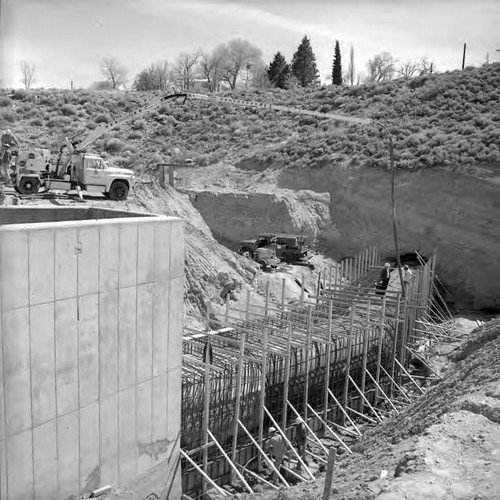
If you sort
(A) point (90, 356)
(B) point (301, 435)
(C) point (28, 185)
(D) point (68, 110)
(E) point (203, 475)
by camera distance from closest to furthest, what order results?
(A) point (90, 356) → (E) point (203, 475) → (B) point (301, 435) → (C) point (28, 185) → (D) point (68, 110)

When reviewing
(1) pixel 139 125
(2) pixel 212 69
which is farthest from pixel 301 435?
(2) pixel 212 69

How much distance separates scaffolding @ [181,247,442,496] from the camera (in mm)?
12211

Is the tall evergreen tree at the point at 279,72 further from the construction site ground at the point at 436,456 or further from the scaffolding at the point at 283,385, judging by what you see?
the construction site ground at the point at 436,456

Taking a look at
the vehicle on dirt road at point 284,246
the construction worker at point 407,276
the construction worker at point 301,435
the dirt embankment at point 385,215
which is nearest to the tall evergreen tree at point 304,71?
the dirt embankment at point 385,215

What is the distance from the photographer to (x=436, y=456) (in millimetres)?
7785

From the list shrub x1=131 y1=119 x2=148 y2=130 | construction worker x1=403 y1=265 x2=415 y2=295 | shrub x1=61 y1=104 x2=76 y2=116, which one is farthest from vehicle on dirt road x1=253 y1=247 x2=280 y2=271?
shrub x1=61 y1=104 x2=76 y2=116

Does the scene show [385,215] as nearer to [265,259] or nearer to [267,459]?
[265,259]

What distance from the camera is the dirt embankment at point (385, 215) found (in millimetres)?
28422

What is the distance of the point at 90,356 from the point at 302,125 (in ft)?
124

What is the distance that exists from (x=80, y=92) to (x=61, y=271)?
1985 inches

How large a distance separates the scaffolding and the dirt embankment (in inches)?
358

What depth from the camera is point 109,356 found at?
28.6 feet

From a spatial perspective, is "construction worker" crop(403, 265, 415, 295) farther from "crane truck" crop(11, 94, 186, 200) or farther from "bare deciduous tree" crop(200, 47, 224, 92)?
"bare deciduous tree" crop(200, 47, 224, 92)

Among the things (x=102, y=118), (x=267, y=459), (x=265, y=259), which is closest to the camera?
(x=267, y=459)
